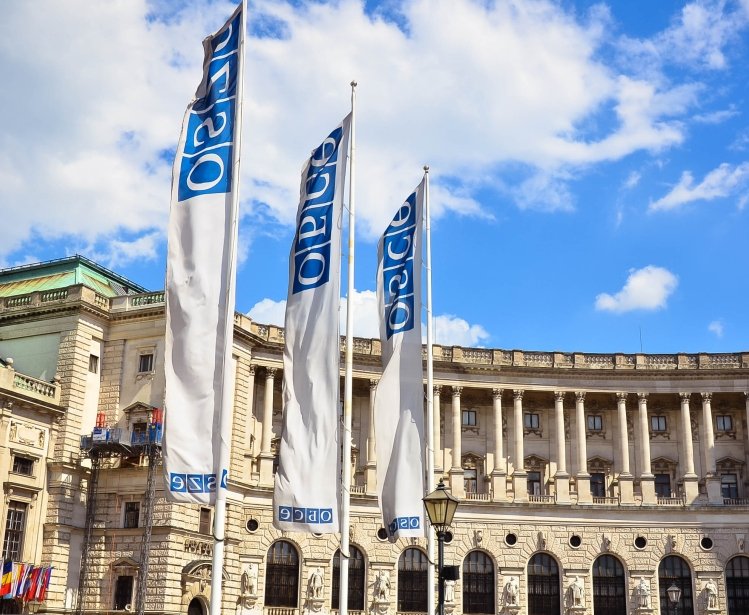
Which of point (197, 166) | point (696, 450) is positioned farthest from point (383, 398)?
point (696, 450)

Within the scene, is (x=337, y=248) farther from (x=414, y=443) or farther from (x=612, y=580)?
(x=612, y=580)

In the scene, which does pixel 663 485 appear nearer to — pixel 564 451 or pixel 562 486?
pixel 564 451

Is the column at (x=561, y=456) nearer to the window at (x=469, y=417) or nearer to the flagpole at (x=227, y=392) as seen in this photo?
the window at (x=469, y=417)

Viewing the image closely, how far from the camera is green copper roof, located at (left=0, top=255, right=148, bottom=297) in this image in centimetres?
7094

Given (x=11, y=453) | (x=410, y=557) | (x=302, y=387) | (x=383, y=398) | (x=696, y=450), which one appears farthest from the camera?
(x=696, y=450)

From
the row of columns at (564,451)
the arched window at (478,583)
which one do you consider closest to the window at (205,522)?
the row of columns at (564,451)

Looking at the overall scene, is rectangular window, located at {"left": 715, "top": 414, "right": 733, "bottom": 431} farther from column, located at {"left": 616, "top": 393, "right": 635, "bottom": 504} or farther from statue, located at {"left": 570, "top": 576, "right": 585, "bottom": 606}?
statue, located at {"left": 570, "top": 576, "right": 585, "bottom": 606}

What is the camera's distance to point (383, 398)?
3931 cm

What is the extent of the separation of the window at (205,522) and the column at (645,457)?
3211 cm

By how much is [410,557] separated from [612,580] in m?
14.9

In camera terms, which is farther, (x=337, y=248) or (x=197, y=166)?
(x=337, y=248)

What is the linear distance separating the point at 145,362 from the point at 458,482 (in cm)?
2475

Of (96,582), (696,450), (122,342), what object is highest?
(122,342)

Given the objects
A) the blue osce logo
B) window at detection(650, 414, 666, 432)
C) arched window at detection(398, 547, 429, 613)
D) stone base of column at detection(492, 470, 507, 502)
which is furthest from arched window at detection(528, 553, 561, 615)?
the blue osce logo
